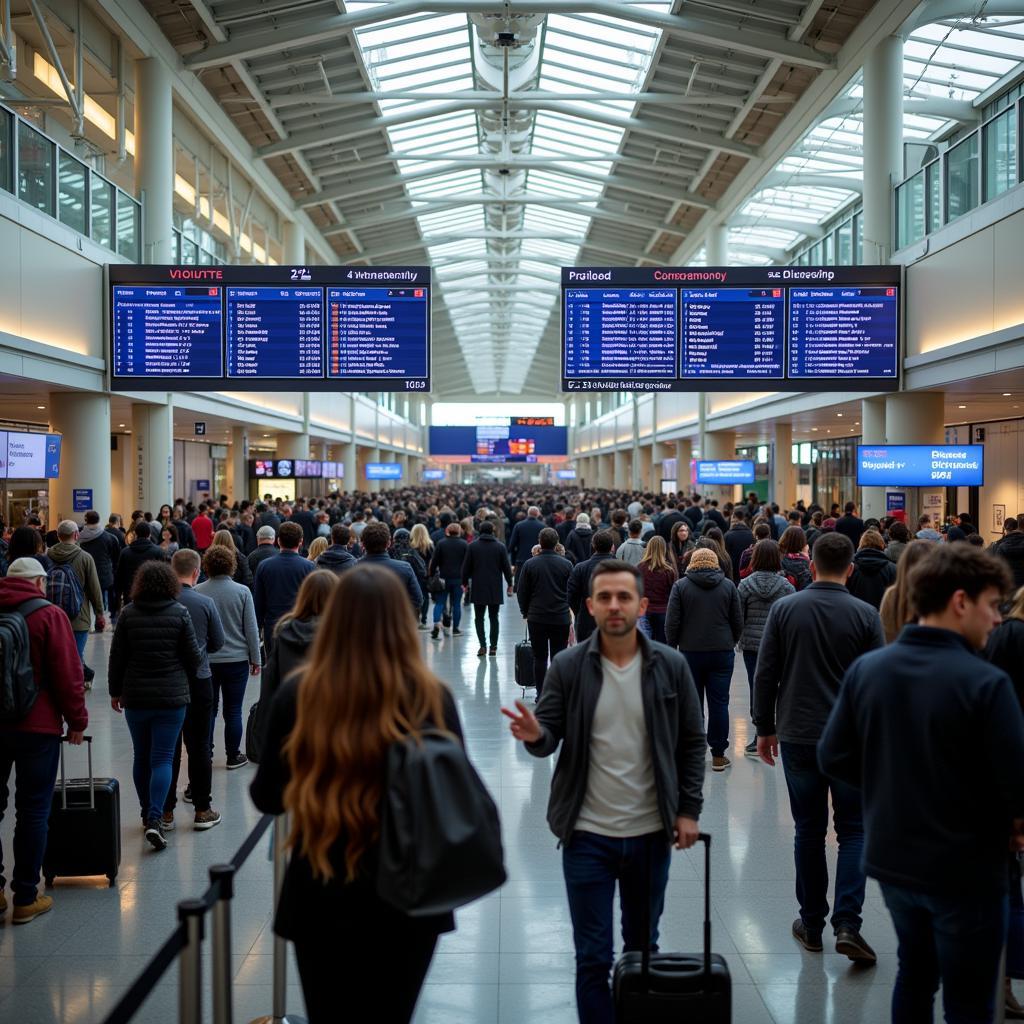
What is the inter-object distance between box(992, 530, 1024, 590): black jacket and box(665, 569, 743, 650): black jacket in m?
2.90

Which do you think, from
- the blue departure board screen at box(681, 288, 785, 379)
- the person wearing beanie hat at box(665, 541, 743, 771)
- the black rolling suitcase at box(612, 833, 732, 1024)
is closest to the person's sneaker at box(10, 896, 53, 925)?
the black rolling suitcase at box(612, 833, 732, 1024)

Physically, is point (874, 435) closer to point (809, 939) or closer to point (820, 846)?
point (820, 846)

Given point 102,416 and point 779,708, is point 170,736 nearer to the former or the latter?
point 779,708

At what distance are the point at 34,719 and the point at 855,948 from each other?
374 centimetres

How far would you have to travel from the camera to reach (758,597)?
23.5 feet

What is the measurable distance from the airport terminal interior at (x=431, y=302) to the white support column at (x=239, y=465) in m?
0.09

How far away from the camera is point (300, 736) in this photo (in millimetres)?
2344

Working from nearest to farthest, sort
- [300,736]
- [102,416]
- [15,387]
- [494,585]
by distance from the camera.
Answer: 1. [300,736]
2. [494,585]
3. [15,387]
4. [102,416]

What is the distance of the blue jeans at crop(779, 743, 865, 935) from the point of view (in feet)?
14.1

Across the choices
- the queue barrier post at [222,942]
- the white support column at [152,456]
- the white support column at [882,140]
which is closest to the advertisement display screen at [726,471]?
the white support column at [882,140]

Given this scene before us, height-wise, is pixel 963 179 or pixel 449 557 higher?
pixel 963 179

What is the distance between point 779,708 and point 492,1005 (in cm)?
175

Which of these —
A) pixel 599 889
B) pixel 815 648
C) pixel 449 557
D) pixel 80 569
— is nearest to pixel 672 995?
pixel 599 889

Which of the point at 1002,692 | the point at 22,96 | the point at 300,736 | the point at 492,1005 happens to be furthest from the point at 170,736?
the point at 22,96
